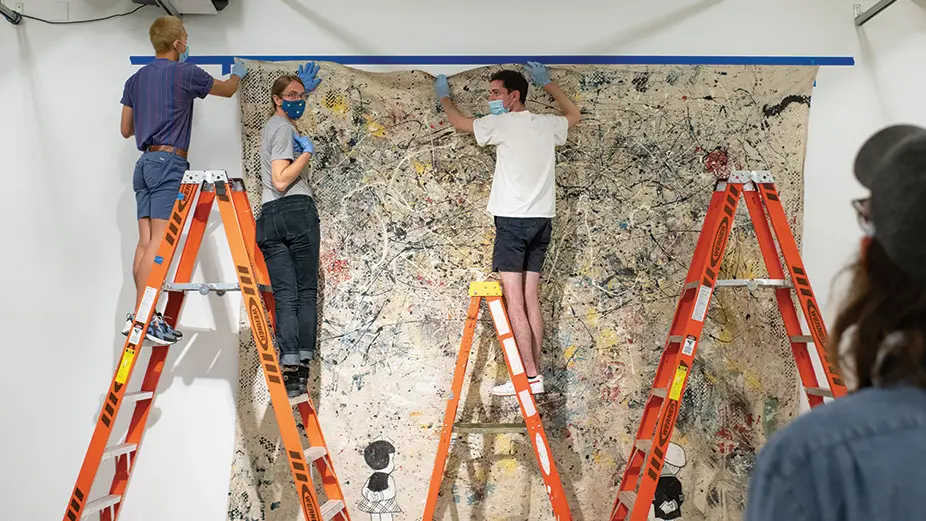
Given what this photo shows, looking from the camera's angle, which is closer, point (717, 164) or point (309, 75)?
point (309, 75)

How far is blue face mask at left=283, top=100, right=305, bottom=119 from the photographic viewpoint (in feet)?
9.41

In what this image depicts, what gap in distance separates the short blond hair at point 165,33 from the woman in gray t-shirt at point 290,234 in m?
0.44

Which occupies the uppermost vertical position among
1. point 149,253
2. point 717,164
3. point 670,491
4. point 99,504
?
point 717,164

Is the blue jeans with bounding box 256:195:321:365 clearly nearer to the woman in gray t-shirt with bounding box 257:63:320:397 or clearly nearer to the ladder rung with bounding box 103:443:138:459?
the woman in gray t-shirt with bounding box 257:63:320:397

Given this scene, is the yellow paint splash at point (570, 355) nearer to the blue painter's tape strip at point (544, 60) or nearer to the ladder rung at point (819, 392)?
the ladder rung at point (819, 392)

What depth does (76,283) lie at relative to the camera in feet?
9.39

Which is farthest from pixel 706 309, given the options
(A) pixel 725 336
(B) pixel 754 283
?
(A) pixel 725 336

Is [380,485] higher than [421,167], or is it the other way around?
[421,167]

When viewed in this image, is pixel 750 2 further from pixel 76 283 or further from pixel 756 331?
pixel 76 283

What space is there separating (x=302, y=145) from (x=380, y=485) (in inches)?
59.6

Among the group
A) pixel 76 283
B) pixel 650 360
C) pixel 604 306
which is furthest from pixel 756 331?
pixel 76 283

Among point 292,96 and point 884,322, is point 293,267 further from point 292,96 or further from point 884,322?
point 884,322

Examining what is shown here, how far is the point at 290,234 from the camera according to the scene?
8.52ft

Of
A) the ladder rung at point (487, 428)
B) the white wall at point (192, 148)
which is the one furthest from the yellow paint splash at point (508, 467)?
the white wall at point (192, 148)
